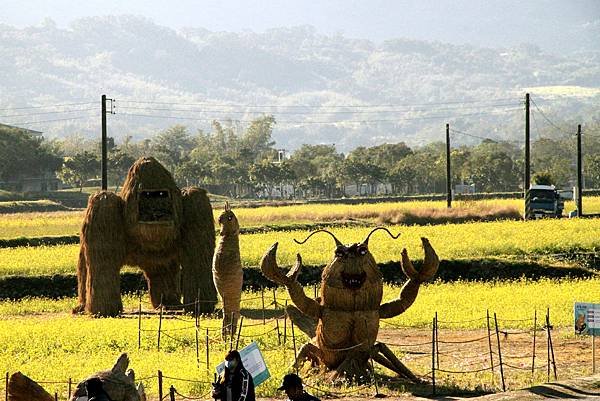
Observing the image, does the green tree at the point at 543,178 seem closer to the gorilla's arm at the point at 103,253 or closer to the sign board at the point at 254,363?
the gorilla's arm at the point at 103,253

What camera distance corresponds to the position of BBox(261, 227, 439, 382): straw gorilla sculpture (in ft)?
61.3

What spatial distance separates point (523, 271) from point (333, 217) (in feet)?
72.5

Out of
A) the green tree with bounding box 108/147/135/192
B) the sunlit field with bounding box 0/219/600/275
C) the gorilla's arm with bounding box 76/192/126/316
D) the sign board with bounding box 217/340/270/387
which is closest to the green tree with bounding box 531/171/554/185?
the sunlit field with bounding box 0/219/600/275

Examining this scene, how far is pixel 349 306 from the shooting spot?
1883cm

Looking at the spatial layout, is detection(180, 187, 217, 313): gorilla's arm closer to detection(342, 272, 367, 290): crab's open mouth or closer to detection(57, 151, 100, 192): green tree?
detection(342, 272, 367, 290): crab's open mouth

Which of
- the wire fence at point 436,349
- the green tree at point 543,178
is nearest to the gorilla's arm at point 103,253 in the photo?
the wire fence at point 436,349

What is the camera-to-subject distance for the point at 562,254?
3828 centimetres

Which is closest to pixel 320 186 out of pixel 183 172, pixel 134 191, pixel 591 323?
pixel 183 172

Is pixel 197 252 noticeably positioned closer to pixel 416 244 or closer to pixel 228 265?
pixel 228 265

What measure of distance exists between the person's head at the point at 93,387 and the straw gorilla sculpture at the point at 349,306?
837 centimetres

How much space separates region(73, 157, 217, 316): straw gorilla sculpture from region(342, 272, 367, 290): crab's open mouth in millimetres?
9965

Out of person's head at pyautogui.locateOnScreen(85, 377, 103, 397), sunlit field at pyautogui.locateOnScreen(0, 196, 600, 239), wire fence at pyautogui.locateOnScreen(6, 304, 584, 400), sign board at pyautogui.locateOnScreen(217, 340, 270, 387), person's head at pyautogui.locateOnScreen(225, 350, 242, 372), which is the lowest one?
wire fence at pyautogui.locateOnScreen(6, 304, 584, 400)

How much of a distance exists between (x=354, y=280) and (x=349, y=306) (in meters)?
0.50

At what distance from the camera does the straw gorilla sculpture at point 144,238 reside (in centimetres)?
2844
